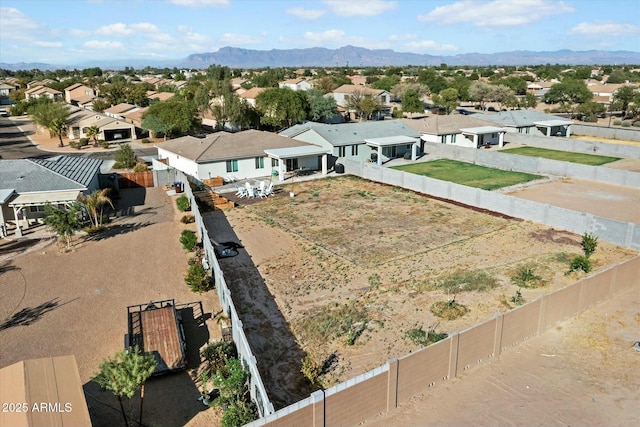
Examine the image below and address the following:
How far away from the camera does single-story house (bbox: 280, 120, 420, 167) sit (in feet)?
145

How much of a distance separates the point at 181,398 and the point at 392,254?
1303 cm

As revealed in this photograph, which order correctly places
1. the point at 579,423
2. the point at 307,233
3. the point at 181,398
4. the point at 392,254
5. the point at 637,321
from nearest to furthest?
the point at 579,423 < the point at 181,398 < the point at 637,321 < the point at 392,254 < the point at 307,233

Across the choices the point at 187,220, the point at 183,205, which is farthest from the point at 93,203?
the point at 183,205

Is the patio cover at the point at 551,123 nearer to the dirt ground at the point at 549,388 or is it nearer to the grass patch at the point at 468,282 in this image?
the grass patch at the point at 468,282

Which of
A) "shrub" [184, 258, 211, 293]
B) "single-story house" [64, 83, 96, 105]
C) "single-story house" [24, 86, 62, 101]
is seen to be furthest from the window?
"single-story house" [24, 86, 62, 101]

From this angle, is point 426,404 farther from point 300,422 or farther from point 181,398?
point 181,398

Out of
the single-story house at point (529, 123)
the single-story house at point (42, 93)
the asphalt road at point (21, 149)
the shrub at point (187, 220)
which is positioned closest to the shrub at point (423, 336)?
the shrub at point (187, 220)

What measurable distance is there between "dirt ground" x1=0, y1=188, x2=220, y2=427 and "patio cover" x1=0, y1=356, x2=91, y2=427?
81.5 inches

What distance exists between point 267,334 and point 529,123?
49960mm

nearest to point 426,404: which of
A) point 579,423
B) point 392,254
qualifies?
point 579,423

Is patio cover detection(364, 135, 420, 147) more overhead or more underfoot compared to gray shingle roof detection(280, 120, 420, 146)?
more underfoot

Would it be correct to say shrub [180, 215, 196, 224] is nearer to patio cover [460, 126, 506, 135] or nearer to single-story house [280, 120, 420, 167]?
single-story house [280, 120, 420, 167]

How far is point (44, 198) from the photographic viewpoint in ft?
91.2

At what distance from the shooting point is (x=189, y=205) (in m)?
32.0
